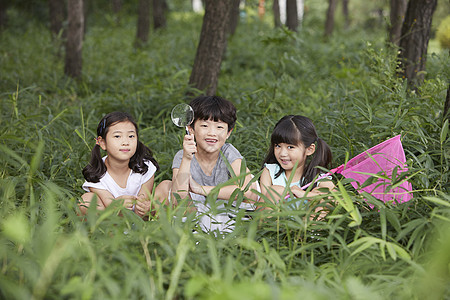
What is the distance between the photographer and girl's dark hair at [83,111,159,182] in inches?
124

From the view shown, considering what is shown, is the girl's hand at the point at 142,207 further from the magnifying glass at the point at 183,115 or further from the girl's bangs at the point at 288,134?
the girl's bangs at the point at 288,134

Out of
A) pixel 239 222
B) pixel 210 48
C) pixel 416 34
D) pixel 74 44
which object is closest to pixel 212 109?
pixel 239 222

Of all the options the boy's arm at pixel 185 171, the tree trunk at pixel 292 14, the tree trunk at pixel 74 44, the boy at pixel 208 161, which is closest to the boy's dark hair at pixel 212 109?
the boy at pixel 208 161

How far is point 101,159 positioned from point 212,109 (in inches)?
33.1

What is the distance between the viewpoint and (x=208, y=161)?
10.7 feet

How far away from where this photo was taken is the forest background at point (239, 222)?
1.68 meters

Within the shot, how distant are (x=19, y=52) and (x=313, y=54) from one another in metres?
5.64

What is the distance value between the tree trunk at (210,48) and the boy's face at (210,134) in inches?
90.8

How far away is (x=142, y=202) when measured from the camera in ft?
9.90

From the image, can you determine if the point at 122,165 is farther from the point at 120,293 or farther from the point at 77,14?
the point at 77,14

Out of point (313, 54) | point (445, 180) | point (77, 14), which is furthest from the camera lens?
point (313, 54)

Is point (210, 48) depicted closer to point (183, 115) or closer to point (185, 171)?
point (183, 115)

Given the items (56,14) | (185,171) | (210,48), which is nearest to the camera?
(185,171)

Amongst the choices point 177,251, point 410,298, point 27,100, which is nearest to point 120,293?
point 177,251
